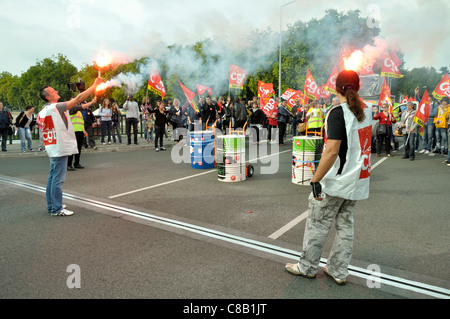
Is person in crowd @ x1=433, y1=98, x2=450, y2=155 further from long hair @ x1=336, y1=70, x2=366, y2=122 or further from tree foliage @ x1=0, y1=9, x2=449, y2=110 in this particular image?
tree foliage @ x1=0, y1=9, x2=449, y2=110

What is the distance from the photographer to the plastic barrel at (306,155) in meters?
7.62

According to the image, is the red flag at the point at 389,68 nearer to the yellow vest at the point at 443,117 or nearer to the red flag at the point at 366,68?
the yellow vest at the point at 443,117

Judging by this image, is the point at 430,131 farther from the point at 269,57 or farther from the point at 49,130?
the point at 269,57

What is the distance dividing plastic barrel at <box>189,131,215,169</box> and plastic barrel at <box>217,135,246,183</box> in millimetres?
1790

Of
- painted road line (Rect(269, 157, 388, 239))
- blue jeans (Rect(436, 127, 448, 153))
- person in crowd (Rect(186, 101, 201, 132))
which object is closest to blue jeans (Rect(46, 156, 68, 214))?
painted road line (Rect(269, 157, 388, 239))

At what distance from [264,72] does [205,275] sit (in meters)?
40.4

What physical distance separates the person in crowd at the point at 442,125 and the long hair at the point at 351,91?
10.4m

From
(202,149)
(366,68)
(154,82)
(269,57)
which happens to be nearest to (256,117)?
(154,82)

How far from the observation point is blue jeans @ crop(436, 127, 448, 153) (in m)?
12.3

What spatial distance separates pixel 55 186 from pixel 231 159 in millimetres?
3748

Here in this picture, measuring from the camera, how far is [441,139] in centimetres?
1288

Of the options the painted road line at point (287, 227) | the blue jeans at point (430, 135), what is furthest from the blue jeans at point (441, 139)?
the painted road line at point (287, 227)

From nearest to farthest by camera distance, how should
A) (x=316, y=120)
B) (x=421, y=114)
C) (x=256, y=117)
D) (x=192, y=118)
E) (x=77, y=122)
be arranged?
1. (x=77, y=122)
2. (x=316, y=120)
3. (x=421, y=114)
4. (x=192, y=118)
5. (x=256, y=117)
